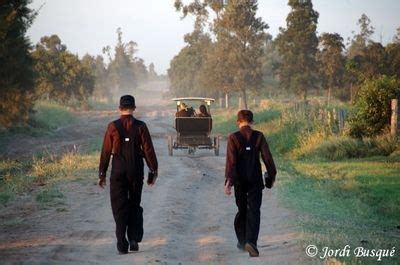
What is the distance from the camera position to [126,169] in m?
7.26

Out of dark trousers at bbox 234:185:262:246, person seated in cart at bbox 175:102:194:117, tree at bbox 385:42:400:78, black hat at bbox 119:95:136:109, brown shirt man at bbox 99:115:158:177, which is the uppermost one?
tree at bbox 385:42:400:78

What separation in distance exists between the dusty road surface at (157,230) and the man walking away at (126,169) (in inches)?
12.6

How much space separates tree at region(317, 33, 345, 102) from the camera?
46.1 meters

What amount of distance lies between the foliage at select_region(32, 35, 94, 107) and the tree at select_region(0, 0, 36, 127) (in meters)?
20.6

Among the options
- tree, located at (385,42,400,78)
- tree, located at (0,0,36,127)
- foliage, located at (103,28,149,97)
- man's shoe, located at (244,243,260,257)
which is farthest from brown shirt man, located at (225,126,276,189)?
foliage, located at (103,28,149,97)

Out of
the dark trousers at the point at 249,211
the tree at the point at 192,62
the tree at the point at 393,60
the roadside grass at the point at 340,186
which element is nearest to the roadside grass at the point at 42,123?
the roadside grass at the point at 340,186

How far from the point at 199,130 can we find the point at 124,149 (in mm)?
12855

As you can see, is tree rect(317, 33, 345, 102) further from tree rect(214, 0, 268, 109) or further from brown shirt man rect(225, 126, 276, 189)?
brown shirt man rect(225, 126, 276, 189)

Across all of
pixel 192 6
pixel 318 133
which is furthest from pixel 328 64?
pixel 318 133

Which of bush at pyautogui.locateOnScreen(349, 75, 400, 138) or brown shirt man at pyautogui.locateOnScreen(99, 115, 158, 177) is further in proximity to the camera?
bush at pyautogui.locateOnScreen(349, 75, 400, 138)

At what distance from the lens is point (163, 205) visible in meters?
10.8

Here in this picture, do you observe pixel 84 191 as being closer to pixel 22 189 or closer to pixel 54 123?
pixel 22 189

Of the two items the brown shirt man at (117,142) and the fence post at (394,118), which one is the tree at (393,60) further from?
the brown shirt man at (117,142)

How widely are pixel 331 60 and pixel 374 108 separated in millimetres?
27177
